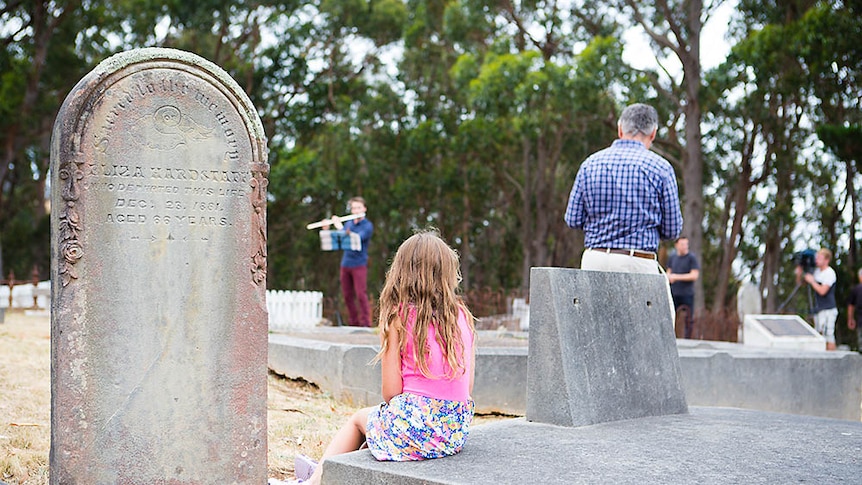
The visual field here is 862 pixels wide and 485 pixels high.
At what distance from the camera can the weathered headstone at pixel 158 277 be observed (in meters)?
4.16

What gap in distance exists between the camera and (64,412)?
414cm

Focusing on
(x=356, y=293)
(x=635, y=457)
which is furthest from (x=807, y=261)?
(x=635, y=457)

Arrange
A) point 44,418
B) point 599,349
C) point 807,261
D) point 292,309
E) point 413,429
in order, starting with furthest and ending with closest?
point 807,261 < point 292,309 < point 44,418 < point 599,349 < point 413,429

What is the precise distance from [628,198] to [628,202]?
27 mm

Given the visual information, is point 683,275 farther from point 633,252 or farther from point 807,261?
point 633,252

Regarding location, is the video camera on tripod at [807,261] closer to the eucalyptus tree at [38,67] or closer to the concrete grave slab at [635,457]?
the concrete grave slab at [635,457]

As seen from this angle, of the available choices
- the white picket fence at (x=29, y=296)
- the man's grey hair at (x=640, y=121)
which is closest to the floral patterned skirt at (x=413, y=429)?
the man's grey hair at (x=640, y=121)

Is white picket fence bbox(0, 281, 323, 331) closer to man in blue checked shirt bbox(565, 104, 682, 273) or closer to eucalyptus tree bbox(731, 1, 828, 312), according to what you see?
man in blue checked shirt bbox(565, 104, 682, 273)

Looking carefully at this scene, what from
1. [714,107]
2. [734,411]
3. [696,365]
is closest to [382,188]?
[714,107]

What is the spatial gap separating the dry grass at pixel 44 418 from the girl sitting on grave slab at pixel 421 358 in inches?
53.1

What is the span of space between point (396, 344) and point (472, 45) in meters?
25.1

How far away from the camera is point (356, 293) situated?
1326 cm

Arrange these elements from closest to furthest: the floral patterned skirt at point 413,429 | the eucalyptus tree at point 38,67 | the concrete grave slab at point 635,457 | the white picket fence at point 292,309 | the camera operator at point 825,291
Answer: the concrete grave slab at point 635,457 < the floral patterned skirt at point 413,429 < the camera operator at point 825,291 < the white picket fence at point 292,309 < the eucalyptus tree at point 38,67

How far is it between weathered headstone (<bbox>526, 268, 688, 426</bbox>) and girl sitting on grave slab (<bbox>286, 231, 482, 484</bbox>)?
38.6 inches
